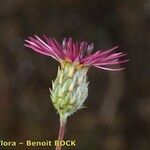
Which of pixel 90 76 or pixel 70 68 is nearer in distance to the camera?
pixel 70 68

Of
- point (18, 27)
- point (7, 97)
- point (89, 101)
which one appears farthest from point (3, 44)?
point (89, 101)

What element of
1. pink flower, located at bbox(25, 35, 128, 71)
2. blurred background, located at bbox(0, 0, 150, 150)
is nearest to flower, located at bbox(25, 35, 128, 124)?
pink flower, located at bbox(25, 35, 128, 71)

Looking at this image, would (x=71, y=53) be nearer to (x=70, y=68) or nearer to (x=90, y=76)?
(x=70, y=68)

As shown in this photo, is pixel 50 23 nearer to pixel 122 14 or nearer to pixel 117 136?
pixel 122 14

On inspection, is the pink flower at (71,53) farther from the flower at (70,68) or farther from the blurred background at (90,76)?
the blurred background at (90,76)

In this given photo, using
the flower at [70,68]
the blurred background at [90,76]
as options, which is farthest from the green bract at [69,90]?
the blurred background at [90,76]

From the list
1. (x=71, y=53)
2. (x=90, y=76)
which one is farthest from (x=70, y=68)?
(x=90, y=76)
